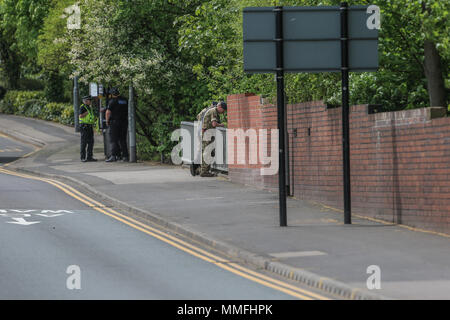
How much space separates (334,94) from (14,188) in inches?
333

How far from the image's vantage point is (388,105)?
681 inches

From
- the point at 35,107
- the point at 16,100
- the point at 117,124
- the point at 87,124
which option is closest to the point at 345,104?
the point at 117,124

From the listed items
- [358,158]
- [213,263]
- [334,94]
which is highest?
[334,94]

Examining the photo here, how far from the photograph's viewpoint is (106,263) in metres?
11.6

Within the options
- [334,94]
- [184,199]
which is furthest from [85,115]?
[334,94]

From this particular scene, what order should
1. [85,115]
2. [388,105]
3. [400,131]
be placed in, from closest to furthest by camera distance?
1. [400,131]
2. [388,105]
3. [85,115]

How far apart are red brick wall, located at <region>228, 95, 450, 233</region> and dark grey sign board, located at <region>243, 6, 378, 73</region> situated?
1234 mm

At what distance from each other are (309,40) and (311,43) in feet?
0.21

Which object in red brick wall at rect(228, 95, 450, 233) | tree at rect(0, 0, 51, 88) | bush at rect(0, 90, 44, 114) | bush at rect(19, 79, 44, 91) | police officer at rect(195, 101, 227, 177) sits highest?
tree at rect(0, 0, 51, 88)

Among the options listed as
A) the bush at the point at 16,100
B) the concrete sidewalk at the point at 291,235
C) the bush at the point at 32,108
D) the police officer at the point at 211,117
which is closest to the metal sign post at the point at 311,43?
the concrete sidewalk at the point at 291,235

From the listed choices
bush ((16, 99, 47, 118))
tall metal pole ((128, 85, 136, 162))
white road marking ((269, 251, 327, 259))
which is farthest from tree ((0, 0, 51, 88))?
white road marking ((269, 251, 327, 259))

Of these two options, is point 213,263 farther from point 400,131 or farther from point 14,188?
point 14,188

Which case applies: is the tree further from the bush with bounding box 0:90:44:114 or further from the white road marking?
the white road marking

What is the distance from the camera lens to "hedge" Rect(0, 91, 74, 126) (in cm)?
4772
